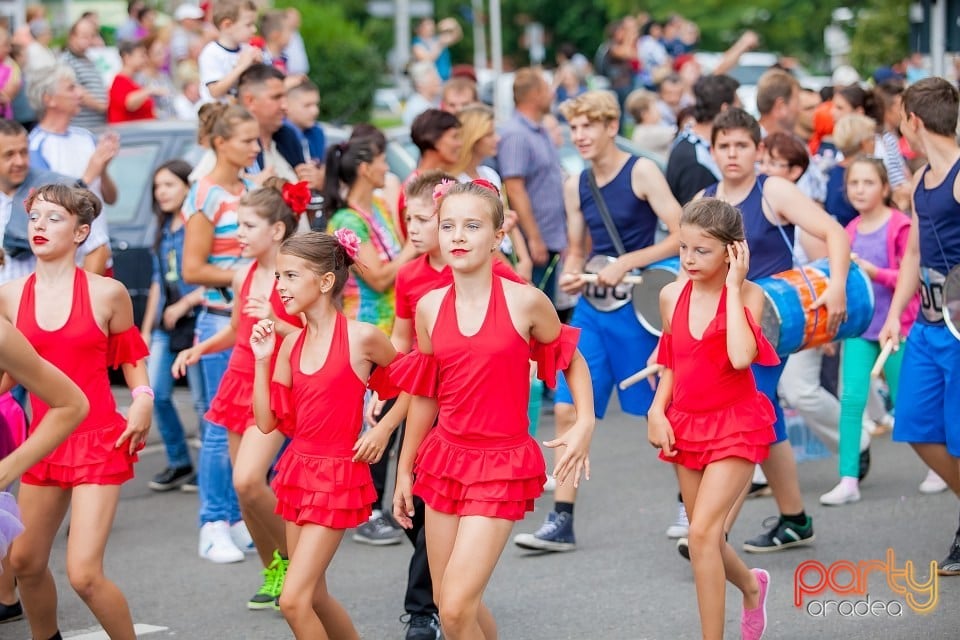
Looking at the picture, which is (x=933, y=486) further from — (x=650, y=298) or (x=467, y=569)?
(x=467, y=569)

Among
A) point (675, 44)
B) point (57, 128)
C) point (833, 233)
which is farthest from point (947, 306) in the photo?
point (675, 44)

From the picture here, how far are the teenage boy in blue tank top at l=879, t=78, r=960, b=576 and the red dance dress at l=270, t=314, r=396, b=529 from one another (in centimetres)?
239

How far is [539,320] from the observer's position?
16.2 feet

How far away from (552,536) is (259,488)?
1.65 m

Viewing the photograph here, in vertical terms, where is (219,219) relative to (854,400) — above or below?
above

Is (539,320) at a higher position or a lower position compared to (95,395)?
higher

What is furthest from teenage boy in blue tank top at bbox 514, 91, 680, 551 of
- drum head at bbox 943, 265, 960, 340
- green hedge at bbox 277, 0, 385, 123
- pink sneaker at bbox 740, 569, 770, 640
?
green hedge at bbox 277, 0, 385, 123

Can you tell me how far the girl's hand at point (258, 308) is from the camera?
5.64 m

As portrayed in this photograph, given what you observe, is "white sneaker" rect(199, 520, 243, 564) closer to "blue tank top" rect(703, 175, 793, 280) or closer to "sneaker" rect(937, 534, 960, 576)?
"blue tank top" rect(703, 175, 793, 280)

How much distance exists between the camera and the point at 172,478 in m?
8.66

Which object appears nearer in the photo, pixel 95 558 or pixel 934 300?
pixel 95 558

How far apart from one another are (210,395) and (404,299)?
2.02 m

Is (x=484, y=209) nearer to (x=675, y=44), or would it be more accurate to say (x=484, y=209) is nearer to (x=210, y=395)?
(x=210, y=395)

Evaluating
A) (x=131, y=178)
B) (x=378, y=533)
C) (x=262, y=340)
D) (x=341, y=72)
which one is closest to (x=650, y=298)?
(x=378, y=533)
